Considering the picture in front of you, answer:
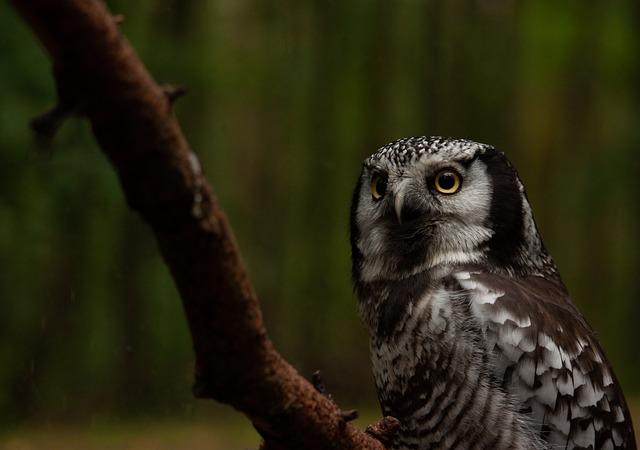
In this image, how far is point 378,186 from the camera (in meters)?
2.46

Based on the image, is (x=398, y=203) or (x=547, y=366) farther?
(x=398, y=203)

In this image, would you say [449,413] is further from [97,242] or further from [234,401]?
[97,242]

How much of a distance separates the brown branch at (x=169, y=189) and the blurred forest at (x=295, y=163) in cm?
346

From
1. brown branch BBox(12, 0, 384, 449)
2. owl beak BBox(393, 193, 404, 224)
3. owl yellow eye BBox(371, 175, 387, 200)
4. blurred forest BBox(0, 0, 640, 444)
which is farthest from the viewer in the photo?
blurred forest BBox(0, 0, 640, 444)

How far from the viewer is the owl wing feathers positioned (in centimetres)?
213

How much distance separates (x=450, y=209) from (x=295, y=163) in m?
3.71

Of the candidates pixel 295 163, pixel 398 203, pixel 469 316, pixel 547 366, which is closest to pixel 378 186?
pixel 398 203

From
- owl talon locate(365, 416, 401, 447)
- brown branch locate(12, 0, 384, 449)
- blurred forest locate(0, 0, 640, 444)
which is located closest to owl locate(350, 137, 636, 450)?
owl talon locate(365, 416, 401, 447)

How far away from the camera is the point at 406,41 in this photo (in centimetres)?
626

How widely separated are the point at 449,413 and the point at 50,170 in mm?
3352

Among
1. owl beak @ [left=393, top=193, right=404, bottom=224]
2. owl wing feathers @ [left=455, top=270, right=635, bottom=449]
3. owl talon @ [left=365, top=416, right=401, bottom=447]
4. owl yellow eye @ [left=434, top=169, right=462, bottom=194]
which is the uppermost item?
owl yellow eye @ [left=434, top=169, right=462, bottom=194]

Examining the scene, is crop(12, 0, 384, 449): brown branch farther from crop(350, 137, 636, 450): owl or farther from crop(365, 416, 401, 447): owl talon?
crop(350, 137, 636, 450): owl

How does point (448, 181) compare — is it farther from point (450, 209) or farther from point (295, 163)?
point (295, 163)

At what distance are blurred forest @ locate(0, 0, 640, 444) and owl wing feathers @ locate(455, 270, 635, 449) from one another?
313 centimetres
